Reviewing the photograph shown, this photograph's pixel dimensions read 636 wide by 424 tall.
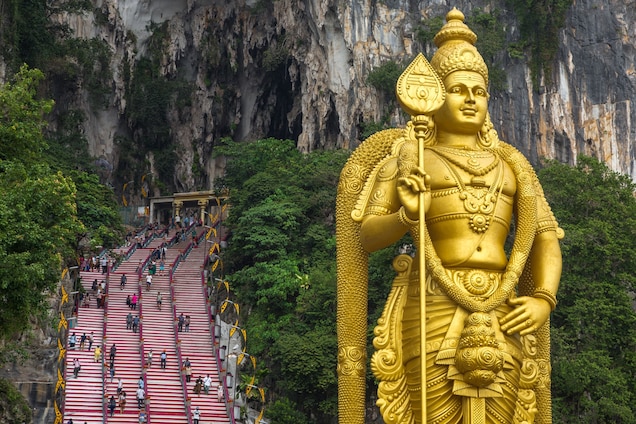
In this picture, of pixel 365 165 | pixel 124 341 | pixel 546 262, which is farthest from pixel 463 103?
pixel 124 341

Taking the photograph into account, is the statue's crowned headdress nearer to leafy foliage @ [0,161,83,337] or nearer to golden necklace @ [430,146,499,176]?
golden necklace @ [430,146,499,176]

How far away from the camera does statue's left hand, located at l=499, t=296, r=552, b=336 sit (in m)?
8.95

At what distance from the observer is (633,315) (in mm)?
18125

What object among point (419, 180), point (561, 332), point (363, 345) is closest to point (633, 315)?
point (561, 332)

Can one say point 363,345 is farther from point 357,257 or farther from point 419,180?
point 419,180

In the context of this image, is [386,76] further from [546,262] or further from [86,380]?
[546,262]

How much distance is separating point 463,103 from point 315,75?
24.0 meters

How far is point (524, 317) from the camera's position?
897cm

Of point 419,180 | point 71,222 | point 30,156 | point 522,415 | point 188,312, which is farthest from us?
point 188,312

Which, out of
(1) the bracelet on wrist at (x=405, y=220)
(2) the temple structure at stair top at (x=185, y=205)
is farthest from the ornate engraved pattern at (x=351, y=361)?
(2) the temple structure at stair top at (x=185, y=205)

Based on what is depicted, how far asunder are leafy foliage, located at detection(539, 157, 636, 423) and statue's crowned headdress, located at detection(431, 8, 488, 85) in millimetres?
8363

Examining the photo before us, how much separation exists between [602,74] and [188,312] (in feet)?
43.3

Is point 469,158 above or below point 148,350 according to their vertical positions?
above

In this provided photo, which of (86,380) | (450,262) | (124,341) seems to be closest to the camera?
(450,262)
